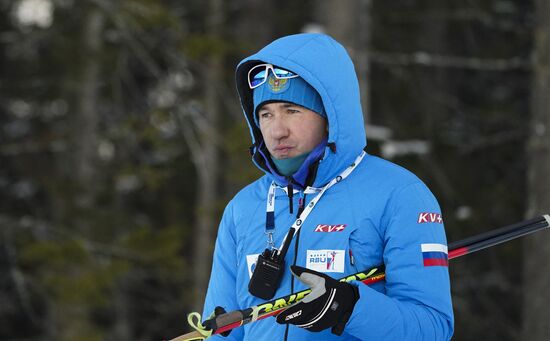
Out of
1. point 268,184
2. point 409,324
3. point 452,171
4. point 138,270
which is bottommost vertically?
point 138,270

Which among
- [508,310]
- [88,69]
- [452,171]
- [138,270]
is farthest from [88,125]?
[508,310]

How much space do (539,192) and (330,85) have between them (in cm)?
482

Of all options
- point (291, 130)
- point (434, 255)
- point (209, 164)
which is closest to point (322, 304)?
point (434, 255)

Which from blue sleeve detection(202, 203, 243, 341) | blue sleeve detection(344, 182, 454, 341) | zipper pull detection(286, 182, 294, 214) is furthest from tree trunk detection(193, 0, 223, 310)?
blue sleeve detection(344, 182, 454, 341)

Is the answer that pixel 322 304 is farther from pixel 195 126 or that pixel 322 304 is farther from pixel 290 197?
pixel 195 126

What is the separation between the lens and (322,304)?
103 inches

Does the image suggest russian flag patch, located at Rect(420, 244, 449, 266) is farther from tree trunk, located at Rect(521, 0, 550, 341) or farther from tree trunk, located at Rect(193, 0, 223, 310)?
tree trunk, located at Rect(193, 0, 223, 310)

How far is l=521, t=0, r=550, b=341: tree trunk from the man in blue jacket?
4.59m

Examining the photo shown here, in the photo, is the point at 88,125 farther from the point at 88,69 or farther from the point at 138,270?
the point at 138,270

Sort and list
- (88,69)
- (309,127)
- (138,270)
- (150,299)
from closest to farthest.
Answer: (309,127)
(88,69)
(138,270)
(150,299)

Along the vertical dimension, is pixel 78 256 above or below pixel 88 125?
below

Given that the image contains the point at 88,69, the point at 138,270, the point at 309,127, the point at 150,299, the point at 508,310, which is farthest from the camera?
the point at 150,299

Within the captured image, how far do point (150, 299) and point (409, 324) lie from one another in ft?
57.3

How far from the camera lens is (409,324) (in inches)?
107
